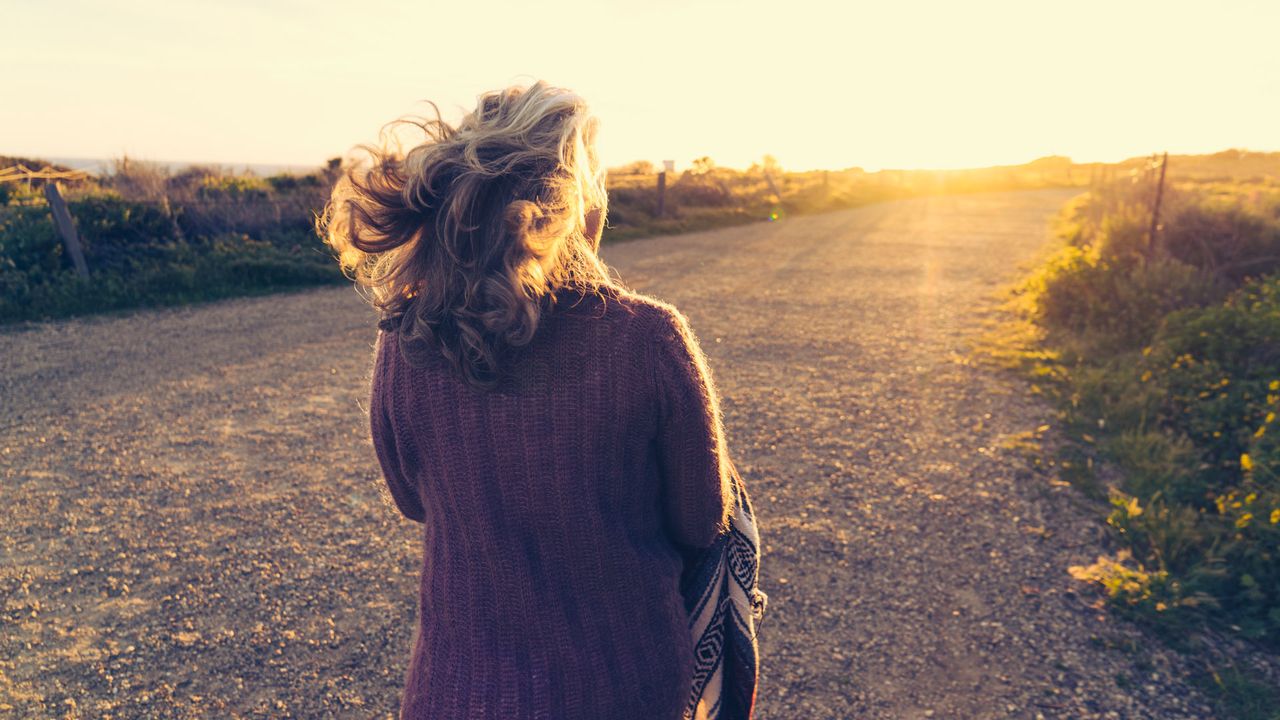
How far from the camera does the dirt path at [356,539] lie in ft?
10.1

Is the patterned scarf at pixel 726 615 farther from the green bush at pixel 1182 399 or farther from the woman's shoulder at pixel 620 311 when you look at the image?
the green bush at pixel 1182 399

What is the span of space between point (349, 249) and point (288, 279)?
10757mm

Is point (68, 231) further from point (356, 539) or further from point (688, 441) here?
point (688, 441)

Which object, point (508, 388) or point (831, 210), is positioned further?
point (831, 210)

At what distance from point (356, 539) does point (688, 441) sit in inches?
132

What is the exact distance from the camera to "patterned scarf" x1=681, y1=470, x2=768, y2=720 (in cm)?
159

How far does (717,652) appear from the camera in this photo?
1641 millimetres

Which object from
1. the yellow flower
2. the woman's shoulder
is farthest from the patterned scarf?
the yellow flower

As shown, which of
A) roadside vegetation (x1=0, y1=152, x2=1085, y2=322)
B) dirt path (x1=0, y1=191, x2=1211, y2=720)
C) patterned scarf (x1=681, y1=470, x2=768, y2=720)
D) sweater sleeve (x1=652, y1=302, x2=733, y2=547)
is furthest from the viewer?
roadside vegetation (x1=0, y1=152, x2=1085, y2=322)

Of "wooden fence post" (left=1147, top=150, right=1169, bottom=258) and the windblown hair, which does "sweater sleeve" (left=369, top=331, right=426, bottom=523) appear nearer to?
the windblown hair

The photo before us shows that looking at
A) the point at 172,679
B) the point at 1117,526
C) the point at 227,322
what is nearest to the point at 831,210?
the point at 227,322

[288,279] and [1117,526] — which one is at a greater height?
[288,279]

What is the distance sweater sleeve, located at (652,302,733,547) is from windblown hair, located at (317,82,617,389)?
0.17 m

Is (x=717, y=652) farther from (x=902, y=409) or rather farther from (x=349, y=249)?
(x=902, y=409)
